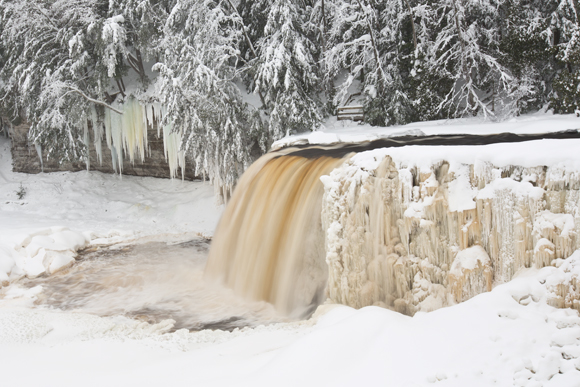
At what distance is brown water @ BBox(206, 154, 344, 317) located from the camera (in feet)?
20.0

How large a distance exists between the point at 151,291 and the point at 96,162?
35.6 feet

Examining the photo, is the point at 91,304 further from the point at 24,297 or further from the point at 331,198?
the point at 331,198

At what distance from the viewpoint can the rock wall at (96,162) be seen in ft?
48.9

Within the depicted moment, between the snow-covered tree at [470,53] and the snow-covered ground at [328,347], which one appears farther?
the snow-covered tree at [470,53]

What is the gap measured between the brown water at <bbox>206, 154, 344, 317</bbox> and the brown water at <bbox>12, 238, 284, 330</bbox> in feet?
1.01

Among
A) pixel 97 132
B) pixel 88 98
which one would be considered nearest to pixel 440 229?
pixel 88 98

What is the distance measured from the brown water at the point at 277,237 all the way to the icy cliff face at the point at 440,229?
81 centimetres

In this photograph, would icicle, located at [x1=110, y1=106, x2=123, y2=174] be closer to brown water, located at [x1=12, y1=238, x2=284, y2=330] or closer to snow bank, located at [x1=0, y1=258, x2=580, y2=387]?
brown water, located at [x1=12, y1=238, x2=284, y2=330]

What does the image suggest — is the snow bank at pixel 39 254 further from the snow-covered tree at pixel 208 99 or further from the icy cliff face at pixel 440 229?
the icy cliff face at pixel 440 229

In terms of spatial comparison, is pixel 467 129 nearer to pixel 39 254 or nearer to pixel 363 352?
pixel 363 352

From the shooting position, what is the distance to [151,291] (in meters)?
7.18

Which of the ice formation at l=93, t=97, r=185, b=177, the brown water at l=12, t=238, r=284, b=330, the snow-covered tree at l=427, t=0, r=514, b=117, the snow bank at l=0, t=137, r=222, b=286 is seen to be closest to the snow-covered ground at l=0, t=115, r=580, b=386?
the brown water at l=12, t=238, r=284, b=330

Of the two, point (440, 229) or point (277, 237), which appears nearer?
point (440, 229)

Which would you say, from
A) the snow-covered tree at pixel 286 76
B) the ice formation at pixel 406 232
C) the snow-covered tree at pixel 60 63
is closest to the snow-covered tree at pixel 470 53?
the snow-covered tree at pixel 286 76
